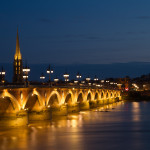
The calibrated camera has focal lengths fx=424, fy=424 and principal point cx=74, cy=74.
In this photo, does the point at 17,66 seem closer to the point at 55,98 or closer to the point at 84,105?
the point at 84,105

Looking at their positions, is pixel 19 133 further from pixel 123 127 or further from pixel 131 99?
pixel 131 99

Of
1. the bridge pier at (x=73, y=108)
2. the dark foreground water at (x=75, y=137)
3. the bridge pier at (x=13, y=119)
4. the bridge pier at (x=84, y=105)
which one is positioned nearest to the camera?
the dark foreground water at (x=75, y=137)

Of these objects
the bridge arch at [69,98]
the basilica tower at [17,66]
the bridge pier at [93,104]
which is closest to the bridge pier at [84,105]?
the bridge pier at [93,104]

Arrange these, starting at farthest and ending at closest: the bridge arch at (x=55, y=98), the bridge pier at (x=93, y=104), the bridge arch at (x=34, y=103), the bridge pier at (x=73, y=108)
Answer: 1. the bridge pier at (x=93, y=104)
2. the bridge pier at (x=73, y=108)
3. the bridge arch at (x=55, y=98)
4. the bridge arch at (x=34, y=103)

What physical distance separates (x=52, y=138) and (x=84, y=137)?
11.2ft

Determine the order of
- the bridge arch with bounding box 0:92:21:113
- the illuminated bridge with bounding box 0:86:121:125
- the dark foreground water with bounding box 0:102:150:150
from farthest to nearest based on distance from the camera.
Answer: the bridge arch with bounding box 0:92:21:113, the illuminated bridge with bounding box 0:86:121:125, the dark foreground water with bounding box 0:102:150:150

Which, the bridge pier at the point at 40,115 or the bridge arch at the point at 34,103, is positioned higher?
the bridge arch at the point at 34,103

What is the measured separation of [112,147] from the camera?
3728cm

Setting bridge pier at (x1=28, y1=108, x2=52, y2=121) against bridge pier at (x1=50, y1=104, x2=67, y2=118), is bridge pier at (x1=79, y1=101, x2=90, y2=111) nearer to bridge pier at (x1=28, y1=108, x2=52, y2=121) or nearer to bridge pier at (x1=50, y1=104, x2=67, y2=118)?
bridge pier at (x1=50, y1=104, x2=67, y2=118)

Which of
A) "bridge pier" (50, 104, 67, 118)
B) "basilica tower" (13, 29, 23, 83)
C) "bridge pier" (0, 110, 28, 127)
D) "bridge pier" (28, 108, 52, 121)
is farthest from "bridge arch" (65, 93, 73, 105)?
"bridge pier" (0, 110, 28, 127)

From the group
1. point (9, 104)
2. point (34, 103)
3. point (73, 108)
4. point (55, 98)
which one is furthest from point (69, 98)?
point (9, 104)

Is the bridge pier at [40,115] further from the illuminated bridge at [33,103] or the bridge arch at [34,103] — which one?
the bridge arch at [34,103]

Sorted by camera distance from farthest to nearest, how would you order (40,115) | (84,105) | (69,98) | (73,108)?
(84,105) → (69,98) → (73,108) → (40,115)

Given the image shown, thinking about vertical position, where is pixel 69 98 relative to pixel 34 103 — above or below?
above
